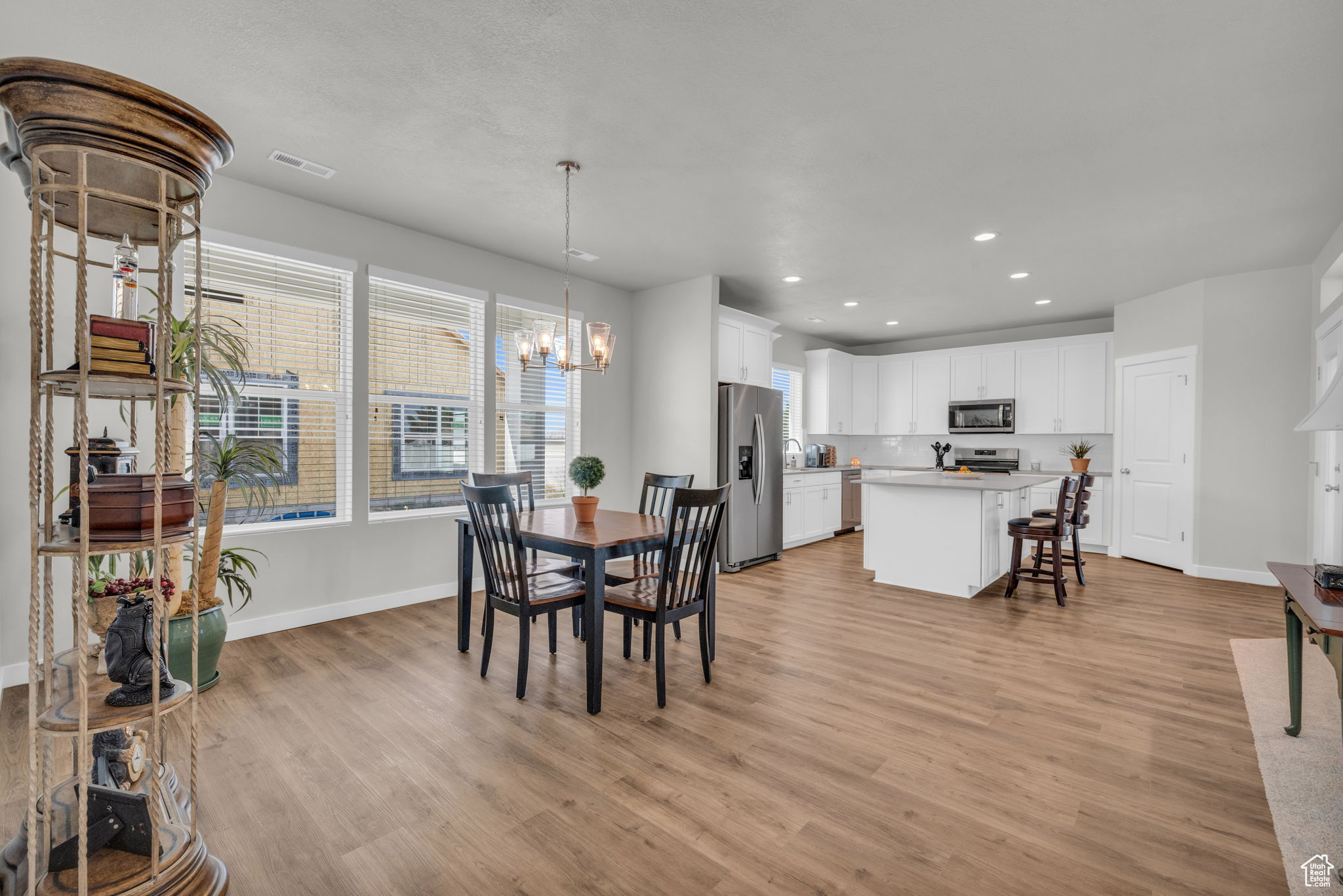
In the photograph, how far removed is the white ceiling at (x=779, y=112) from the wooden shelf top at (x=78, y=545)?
1.86m

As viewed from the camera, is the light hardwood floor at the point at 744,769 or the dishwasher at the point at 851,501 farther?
the dishwasher at the point at 851,501

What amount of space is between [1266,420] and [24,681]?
8.65 metres

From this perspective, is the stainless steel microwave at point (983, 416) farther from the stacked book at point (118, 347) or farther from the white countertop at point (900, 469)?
the stacked book at point (118, 347)

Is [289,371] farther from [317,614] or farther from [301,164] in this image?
[317,614]

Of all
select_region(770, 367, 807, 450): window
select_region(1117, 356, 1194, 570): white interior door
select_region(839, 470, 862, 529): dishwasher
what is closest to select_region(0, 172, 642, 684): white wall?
select_region(770, 367, 807, 450): window

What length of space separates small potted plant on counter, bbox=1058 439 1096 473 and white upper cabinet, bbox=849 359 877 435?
2.34 m

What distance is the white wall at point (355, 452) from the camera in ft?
9.25

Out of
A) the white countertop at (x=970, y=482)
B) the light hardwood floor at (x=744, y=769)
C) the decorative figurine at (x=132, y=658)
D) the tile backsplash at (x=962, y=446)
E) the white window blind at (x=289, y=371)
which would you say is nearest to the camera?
the decorative figurine at (x=132, y=658)

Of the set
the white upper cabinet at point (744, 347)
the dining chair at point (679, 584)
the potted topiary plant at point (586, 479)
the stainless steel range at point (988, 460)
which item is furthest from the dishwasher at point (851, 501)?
the potted topiary plant at point (586, 479)

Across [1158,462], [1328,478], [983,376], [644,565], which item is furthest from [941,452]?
[644,565]

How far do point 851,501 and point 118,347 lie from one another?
25.6ft

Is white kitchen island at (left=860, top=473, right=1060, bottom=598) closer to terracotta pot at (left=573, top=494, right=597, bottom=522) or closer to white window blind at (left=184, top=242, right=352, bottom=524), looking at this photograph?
terracotta pot at (left=573, top=494, right=597, bottom=522)

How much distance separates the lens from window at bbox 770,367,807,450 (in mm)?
8125

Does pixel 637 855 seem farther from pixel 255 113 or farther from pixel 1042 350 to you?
pixel 1042 350
